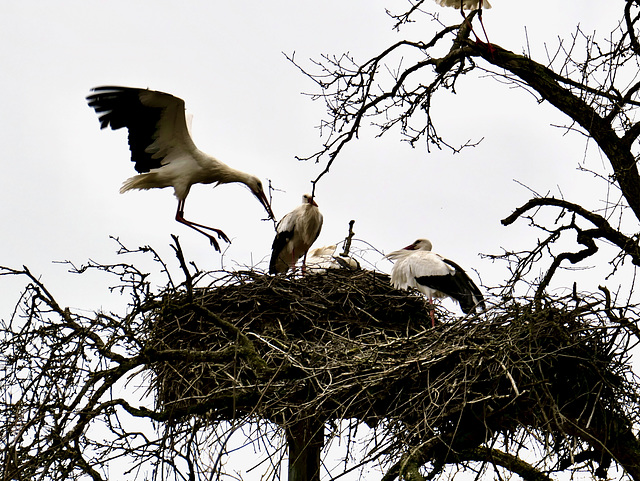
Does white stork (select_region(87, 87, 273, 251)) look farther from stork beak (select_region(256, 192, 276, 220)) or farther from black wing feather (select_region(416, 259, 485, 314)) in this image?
black wing feather (select_region(416, 259, 485, 314))

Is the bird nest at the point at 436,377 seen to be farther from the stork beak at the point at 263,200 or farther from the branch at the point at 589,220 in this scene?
the stork beak at the point at 263,200

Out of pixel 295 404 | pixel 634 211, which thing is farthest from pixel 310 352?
pixel 634 211

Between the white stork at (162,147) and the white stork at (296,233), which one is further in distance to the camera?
the white stork at (296,233)

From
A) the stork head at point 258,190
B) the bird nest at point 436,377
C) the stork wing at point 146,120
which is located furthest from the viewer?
the stork head at point 258,190

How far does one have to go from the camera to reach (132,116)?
337 inches

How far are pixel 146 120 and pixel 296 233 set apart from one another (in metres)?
1.72

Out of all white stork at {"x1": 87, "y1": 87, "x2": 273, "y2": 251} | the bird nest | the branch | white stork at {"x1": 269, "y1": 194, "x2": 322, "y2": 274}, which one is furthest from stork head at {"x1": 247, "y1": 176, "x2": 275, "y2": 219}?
the branch

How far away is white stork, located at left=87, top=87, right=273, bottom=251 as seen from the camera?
27.5 feet

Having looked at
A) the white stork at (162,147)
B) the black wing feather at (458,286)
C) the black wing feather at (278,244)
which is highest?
the white stork at (162,147)

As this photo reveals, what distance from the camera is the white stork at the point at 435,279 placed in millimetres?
7914

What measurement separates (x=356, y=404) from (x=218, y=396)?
0.79 m

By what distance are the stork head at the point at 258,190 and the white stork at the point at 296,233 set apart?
0.78 feet

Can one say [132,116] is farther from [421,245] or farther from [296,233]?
→ [421,245]

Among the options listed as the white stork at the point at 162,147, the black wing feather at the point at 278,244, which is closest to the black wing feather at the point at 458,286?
the black wing feather at the point at 278,244
